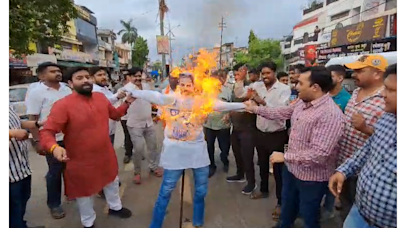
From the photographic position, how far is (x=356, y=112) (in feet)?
8.85

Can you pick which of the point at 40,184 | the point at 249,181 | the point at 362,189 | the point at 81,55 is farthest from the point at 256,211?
the point at 81,55

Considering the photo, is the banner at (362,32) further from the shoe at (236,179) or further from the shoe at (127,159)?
the shoe at (127,159)

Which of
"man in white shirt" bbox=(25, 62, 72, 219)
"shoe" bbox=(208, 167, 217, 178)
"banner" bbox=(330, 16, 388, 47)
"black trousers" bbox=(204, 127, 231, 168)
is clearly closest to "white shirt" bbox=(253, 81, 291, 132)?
"black trousers" bbox=(204, 127, 231, 168)

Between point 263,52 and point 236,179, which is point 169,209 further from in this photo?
point 263,52

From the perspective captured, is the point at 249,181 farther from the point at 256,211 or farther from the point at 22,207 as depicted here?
the point at 22,207

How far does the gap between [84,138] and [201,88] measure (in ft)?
4.61

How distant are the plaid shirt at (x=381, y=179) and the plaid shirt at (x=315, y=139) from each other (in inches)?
16.5

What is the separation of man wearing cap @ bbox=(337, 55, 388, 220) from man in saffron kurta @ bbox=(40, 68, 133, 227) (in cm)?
256

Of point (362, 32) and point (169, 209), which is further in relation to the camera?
point (362, 32)

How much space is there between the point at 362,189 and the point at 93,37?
38070mm

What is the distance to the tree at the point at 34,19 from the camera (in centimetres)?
713

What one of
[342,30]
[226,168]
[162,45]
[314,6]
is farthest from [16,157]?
[314,6]

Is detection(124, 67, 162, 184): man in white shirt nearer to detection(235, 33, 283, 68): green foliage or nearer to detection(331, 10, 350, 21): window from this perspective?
detection(331, 10, 350, 21): window

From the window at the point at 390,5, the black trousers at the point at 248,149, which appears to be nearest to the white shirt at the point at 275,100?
the black trousers at the point at 248,149
